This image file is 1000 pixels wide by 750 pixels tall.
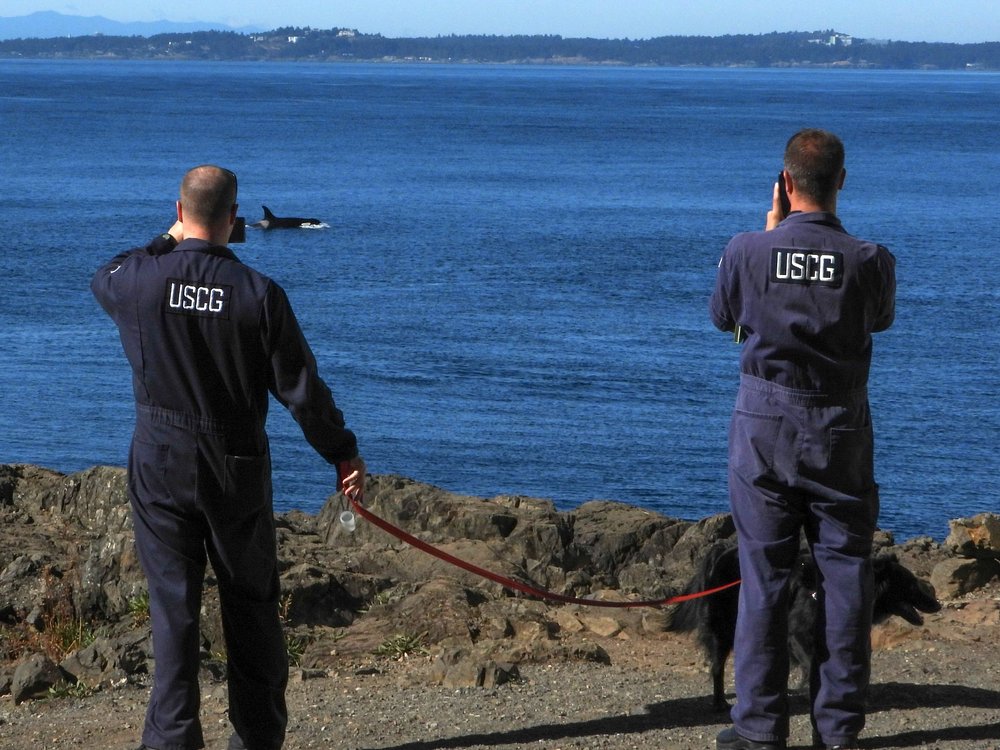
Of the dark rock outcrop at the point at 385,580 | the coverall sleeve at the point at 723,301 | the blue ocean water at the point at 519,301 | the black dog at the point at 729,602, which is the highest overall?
the coverall sleeve at the point at 723,301

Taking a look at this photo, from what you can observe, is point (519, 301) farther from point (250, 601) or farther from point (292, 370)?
point (292, 370)

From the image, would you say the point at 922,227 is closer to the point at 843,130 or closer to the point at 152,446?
the point at 152,446

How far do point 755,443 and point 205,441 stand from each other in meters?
1.78

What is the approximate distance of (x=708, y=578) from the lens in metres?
5.88

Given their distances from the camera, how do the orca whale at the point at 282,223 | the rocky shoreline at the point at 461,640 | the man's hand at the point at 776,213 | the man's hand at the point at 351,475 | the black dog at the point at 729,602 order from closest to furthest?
the man's hand at the point at 351,475
the man's hand at the point at 776,213
the rocky shoreline at the point at 461,640
the black dog at the point at 729,602
the orca whale at the point at 282,223

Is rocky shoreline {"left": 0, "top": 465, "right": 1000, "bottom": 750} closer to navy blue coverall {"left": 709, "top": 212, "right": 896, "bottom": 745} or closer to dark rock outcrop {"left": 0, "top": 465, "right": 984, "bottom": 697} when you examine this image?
dark rock outcrop {"left": 0, "top": 465, "right": 984, "bottom": 697}

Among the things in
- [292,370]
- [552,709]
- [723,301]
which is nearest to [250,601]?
[292,370]

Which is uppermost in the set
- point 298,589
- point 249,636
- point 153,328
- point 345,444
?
point 153,328

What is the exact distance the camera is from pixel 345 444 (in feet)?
16.0


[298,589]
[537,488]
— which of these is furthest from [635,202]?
[298,589]

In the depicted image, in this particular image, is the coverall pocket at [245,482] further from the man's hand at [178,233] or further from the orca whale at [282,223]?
the orca whale at [282,223]

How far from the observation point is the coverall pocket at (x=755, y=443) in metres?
4.85

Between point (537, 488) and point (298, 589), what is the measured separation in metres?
13.2

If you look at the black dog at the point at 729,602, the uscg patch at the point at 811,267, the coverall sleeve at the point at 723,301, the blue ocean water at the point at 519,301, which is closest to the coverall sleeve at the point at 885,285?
the uscg patch at the point at 811,267
